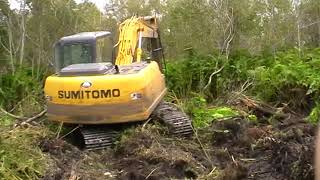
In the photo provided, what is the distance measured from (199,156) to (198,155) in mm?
55

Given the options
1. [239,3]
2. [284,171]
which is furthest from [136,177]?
[239,3]

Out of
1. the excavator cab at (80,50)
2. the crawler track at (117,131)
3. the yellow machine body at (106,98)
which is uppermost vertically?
the excavator cab at (80,50)

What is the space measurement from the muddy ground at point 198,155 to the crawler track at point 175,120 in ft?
0.39

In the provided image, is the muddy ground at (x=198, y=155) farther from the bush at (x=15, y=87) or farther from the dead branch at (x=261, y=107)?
the bush at (x=15, y=87)

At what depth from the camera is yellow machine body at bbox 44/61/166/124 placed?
249 inches

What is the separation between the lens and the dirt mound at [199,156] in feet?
16.2

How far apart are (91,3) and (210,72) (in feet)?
52.0

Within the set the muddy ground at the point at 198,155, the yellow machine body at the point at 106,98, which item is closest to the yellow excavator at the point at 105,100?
the yellow machine body at the point at 106,98

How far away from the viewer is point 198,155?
20.0 ft

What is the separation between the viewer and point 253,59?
12.9 m

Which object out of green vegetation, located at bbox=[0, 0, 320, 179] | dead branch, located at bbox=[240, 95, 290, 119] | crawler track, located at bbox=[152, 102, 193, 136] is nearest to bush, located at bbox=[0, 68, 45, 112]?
green vegetation, located at bbox=[0, 0, 320, 179]

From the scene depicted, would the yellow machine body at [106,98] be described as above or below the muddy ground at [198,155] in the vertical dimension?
above

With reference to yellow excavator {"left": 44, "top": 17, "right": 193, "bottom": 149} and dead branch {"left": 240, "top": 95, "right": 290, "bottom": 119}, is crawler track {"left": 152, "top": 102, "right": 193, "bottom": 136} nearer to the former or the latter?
yellow excavator {"left": 44, "top": 17, "right": 193, "bottom": 149}

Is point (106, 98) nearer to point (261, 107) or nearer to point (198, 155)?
point (198, 155)
